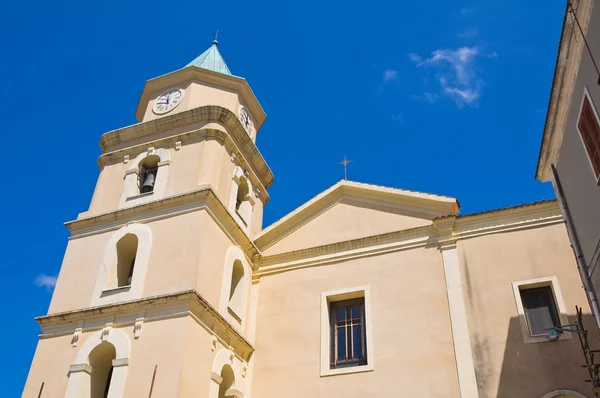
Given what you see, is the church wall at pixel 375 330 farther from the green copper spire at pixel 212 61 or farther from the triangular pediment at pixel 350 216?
the green copper spire at pixel 212 61

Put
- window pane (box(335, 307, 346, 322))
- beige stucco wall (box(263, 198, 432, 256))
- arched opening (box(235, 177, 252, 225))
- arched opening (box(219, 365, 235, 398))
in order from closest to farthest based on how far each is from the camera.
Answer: arched opening (box(219, 365, 235, 398)), window pane (box(335, 307, 346, 322)), beige stucco wall (box(263, 198, 432, 256)), arched opening (box(235, 177, 252, 225))

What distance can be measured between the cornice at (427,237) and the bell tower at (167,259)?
3.86ft

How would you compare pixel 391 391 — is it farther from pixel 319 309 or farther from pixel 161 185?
pixel 161 185

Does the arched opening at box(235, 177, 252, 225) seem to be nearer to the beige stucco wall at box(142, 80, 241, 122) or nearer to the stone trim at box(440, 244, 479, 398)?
the beige stucco wall at box(142, 80, 241, 122)

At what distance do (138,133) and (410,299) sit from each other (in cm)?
956

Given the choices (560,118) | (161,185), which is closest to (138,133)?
(161,185)

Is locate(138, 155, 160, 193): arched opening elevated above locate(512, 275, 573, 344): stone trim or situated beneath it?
elevated above

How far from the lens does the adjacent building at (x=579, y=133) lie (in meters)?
9.07

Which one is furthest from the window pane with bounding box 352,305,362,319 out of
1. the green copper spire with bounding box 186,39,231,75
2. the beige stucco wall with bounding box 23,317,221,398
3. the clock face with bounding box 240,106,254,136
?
the green copper spire with bounding box 186,39,231,75

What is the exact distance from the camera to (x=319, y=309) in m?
15.5

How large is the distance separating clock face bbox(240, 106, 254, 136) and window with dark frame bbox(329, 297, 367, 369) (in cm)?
694

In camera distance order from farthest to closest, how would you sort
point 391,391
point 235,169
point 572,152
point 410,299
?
point 235,169
point 410,299
point 391,391
point 572,152

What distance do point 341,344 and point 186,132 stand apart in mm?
7496

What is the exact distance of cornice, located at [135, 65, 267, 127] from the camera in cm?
1878
